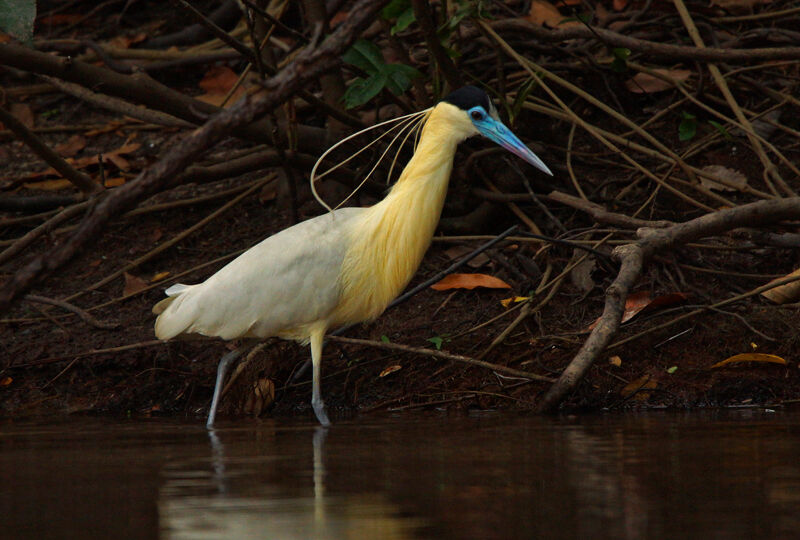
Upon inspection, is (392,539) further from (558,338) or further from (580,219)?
(580,219)

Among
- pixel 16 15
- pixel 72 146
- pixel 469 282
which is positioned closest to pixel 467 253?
pixel 469 282

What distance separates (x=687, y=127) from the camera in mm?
6891

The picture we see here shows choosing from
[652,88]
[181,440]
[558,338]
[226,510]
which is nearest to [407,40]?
[652,88]

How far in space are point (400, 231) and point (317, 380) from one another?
785 mm

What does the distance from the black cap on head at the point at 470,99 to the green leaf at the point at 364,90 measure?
1.43ft

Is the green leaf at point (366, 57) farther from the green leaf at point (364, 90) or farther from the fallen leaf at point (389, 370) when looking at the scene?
the fallen leaf at point (389, 370)

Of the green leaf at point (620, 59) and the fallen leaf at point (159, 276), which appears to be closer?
the green leaf at point (620, 59)

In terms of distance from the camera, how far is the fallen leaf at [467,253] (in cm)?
625

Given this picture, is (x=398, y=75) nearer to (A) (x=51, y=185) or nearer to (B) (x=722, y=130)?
(B) (x=722, y=130)

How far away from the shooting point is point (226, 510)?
2381mm

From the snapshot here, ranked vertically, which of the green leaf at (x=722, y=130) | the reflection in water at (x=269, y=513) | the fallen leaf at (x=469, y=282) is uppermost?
the green leaf at (x=722, y=130)

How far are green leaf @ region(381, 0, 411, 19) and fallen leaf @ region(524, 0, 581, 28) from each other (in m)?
1.98

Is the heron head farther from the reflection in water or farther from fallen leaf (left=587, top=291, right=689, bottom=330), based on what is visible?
the reflection in water

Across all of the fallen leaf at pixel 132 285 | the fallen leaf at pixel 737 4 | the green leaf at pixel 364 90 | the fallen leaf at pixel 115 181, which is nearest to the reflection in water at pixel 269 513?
the green leaf at pixel 364 90
